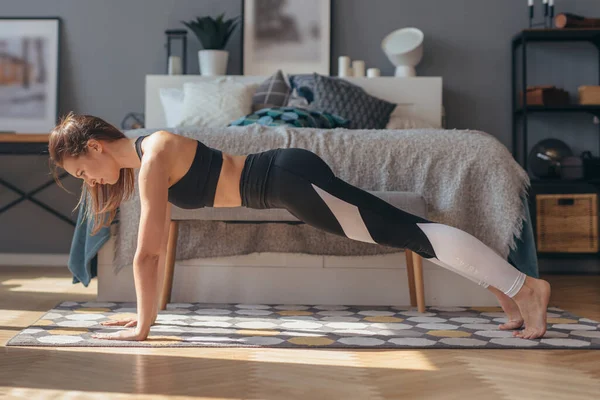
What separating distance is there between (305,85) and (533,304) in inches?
101

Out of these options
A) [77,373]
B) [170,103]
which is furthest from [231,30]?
[77,373]

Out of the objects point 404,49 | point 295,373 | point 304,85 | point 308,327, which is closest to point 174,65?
point 304,85

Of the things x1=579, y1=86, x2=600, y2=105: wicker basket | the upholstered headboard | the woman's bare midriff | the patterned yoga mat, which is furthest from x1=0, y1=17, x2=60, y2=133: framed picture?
x1=579, y1=86, x2=600, y2=105: wicker basket

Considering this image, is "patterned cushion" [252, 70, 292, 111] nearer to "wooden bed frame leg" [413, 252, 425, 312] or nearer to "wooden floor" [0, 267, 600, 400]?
"wooden bed frame leg" [413, 252, 425, 312]

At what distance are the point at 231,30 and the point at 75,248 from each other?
223 cm

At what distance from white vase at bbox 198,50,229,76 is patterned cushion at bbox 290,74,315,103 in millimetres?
461

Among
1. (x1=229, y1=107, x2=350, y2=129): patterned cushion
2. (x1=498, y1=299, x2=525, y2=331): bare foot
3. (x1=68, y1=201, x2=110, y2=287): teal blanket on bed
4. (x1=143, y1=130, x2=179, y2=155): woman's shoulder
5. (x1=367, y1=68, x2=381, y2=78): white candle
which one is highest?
(x1=367, y1=68, x2=381, y2=78): white candle

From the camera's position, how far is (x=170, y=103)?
4.52m

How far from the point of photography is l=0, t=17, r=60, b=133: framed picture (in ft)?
15.8

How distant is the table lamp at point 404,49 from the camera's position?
469 centimetres

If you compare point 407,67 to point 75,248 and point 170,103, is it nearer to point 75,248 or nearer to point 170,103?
point 170,103

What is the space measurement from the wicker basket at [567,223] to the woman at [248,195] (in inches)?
93.6

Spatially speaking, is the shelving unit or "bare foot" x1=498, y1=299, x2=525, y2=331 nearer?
"bare foot" x1=498, y1=299, x2=525, y2=331

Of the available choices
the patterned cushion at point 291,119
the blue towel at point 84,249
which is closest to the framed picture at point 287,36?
the patterned cushion at point 291,119
